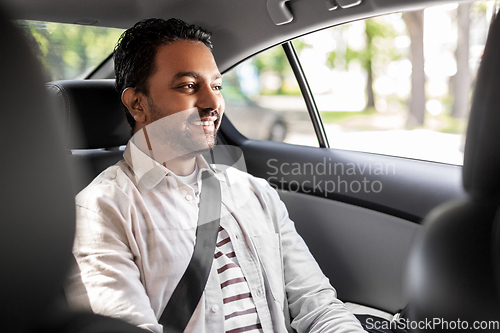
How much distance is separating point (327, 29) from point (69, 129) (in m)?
1.13

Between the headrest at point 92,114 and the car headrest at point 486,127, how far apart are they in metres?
1.31

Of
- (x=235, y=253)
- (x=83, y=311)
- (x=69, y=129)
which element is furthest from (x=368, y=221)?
(x=83, y=311)

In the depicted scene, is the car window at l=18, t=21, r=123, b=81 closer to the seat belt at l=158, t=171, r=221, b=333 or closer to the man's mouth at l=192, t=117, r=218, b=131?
the man's mouth at l=192, t=117, r=218, b=131

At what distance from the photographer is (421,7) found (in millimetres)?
1460

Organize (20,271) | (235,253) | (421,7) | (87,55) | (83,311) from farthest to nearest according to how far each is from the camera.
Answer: (87,55) < (421,7) < (235,253) < (83,311) < (20,271)

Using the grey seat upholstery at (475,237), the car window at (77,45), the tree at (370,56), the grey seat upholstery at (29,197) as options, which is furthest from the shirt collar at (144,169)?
the tree at (370,56)

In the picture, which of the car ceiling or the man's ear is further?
the car ceiling

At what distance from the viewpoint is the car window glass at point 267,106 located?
7.96 feet

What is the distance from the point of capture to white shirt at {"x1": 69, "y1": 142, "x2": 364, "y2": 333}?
106 cm

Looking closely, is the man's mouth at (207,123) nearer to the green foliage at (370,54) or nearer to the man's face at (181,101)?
the man's face at (181,101)

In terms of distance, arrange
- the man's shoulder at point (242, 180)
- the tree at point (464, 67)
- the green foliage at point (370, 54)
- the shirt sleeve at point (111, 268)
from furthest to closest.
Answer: the green foliage at point (370, 54), the man's shoulder at point (242, 180), the shirt sleeve at point (111, 268), the tree at point (464, 67)

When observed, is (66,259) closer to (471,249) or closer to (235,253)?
(471,249)

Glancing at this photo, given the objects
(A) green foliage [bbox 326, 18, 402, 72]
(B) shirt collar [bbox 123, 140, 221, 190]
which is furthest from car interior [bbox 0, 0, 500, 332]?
(A) green foliage [bbox 326, 18, 402, 72]

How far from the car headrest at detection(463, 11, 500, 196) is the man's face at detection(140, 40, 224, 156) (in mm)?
1012
